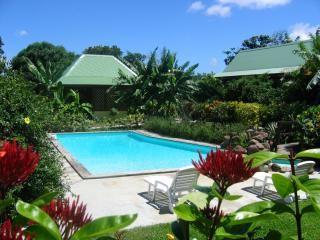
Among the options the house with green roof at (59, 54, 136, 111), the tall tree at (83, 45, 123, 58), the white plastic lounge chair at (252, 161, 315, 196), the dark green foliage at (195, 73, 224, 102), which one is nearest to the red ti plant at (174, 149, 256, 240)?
the white plastic lounge chair at (252, 161, 315, 196)

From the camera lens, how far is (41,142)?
673 centimetres

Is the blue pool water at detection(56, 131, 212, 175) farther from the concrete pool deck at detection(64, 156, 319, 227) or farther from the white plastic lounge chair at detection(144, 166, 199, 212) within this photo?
the white plastic lounge chair at detection(144, 166, 199, 212)

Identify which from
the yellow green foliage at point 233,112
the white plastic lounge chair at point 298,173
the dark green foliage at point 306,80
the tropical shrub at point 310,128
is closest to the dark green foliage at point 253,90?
the dark green foliage at point 306,80

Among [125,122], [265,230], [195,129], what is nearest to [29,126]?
[265,230]

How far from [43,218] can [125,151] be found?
1782 centimetres

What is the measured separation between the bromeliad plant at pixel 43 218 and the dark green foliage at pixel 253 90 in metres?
21.0

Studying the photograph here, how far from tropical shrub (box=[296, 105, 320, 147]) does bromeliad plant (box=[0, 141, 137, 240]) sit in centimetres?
1279

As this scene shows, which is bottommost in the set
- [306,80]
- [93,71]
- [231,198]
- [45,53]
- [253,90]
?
[231,198]

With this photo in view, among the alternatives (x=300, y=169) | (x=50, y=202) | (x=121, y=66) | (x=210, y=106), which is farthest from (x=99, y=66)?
(x=50, y=202)

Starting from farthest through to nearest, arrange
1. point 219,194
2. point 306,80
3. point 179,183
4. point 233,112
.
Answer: point 233,112 → point 306,80 → point 179,183 → point 219,194

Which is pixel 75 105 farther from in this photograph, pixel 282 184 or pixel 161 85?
pixel 282 184

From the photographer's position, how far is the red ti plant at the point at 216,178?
137 cm

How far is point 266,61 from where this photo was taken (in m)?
28.6

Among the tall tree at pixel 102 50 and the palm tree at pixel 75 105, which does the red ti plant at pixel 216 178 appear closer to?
the palm tree at pixel 75 105
